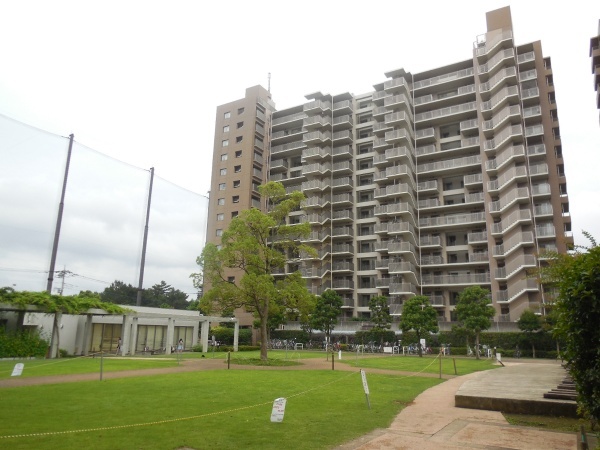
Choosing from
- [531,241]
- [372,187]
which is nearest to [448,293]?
[531,241]

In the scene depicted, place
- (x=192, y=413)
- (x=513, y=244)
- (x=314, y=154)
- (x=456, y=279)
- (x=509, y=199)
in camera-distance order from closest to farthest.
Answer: (x=192, y=413), (x=513, y=244), (x=509, y=199), (x=456, y=279), (x=314, y=154)

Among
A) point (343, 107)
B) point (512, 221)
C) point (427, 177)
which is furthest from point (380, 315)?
point (343, 107)

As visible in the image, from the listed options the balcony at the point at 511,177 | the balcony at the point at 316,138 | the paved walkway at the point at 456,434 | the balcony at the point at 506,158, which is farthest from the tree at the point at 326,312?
the paved walkway at the point at 456,434

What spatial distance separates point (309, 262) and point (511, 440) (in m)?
52.0

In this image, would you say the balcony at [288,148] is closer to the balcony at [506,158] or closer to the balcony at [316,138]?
the balcony at [316,138]

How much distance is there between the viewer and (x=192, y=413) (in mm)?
10422

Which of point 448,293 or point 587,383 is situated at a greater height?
point 448,293

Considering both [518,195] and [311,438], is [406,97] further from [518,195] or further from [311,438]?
[311,438]

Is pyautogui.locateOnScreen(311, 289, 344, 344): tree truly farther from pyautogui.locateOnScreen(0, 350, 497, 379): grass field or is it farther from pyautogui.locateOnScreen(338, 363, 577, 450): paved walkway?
pyautogui.locateOnScreen(338, 363, 577, 450): paved walkway

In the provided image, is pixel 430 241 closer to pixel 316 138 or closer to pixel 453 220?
pixel 453 220

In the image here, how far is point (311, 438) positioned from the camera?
8.36m

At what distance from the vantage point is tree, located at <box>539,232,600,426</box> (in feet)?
20.3

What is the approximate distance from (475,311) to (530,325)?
7.56 m

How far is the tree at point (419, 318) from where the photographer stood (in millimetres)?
41000
